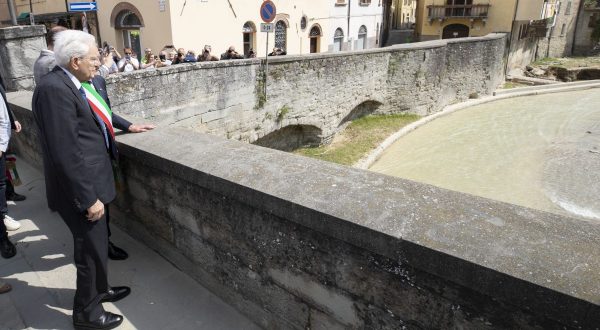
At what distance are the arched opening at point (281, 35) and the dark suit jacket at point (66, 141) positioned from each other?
1925cm

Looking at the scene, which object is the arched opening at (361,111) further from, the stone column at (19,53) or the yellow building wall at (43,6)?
the yellow building wall at (43,6)

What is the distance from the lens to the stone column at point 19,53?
5.48 meters

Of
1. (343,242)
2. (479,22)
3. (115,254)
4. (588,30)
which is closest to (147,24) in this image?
(115,254)

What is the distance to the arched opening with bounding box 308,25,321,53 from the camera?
2319 cm

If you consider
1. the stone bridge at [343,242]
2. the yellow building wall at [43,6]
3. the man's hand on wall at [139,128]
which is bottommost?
the stone bridge at [343,242]

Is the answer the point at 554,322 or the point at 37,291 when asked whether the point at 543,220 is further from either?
the point at 37,291

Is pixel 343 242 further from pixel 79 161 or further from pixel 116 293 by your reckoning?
pixel 116 293

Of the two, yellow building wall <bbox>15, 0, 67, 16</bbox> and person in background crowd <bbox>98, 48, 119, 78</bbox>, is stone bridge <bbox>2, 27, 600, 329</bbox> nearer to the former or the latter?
person in background crowd <bbox>98, 48, 119, 78</bbox>

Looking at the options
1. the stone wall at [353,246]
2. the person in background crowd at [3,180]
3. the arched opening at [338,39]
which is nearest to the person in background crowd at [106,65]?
the person in background crowd at [3,180]

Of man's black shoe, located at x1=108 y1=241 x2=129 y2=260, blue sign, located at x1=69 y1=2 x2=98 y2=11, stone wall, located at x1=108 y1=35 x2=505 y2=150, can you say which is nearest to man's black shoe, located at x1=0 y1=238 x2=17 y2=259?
man's black shoe, located at x1=108 y1=241 x2=129 y2=260

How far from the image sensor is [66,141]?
2133 mm

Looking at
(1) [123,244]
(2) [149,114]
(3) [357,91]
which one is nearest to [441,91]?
(3) [357,91]

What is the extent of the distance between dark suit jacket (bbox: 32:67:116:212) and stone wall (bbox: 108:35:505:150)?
4.76 meters

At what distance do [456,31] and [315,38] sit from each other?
11.3 metres
